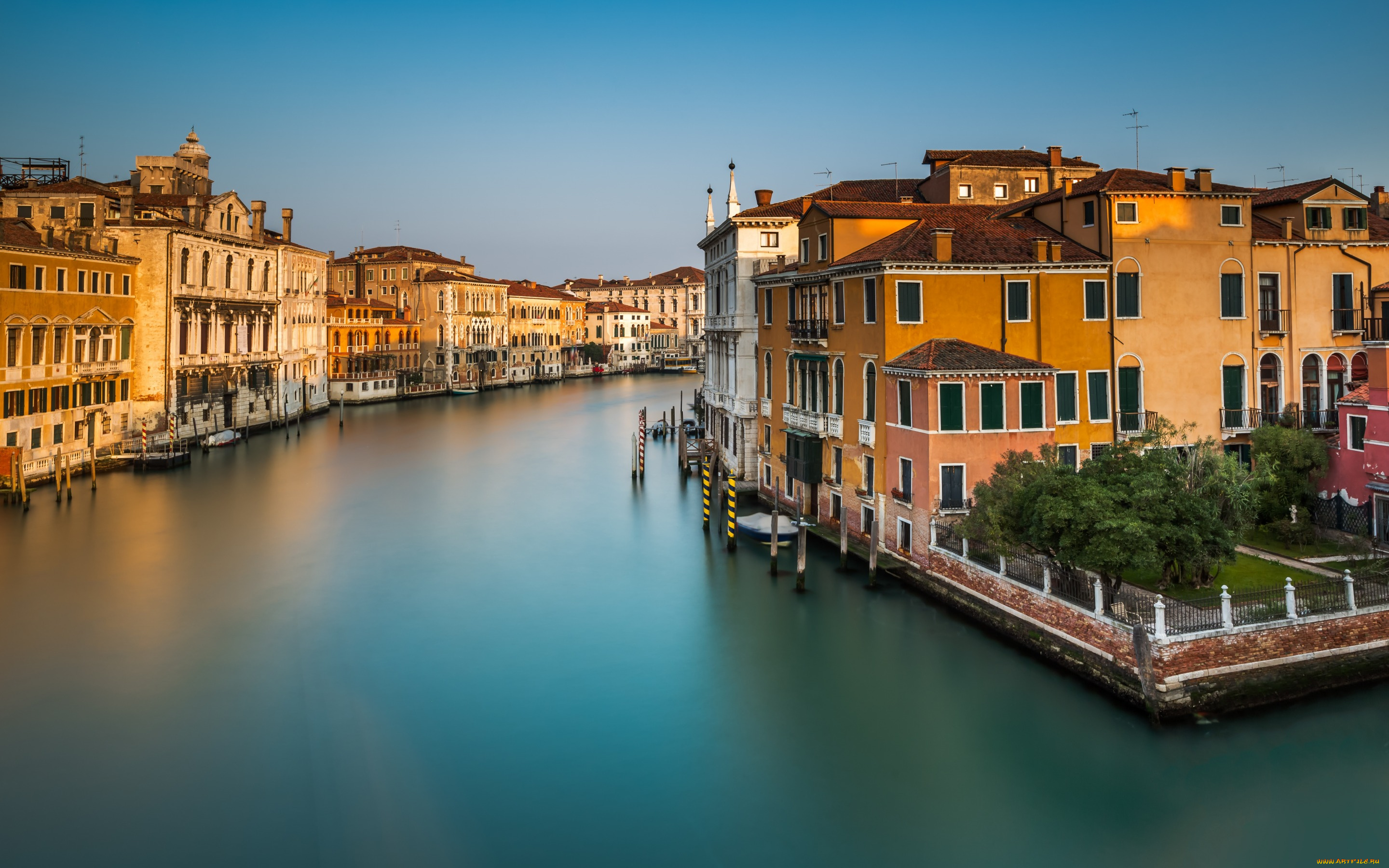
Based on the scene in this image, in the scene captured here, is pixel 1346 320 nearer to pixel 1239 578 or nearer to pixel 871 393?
pixel 1239 578

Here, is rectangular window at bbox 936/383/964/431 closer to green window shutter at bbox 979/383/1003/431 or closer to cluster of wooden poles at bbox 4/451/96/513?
green window shutter at bbox 979/383/1003/431

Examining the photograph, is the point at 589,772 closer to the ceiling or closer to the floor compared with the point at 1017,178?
closer to the floor

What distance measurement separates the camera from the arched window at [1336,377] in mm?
14219

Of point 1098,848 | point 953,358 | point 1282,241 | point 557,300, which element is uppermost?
point 557,300

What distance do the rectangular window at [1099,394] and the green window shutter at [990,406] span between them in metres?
2.49

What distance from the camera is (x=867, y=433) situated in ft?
42.5

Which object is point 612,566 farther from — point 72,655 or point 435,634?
point 72,655

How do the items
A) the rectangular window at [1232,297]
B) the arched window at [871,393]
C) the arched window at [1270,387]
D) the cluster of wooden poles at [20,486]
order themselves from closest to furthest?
the arched window at [871,393] < the rectangular window at [1232,297] < the arched window at [1270,387] < the cluster of wooden poles at [20,486]

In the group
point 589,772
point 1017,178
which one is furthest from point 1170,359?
point 589,772

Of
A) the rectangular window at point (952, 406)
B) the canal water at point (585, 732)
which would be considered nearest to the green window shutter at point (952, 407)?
the rectangular window at point (952, 406)

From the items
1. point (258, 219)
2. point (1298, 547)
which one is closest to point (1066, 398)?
point (1298, 547)

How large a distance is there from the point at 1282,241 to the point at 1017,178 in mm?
6575

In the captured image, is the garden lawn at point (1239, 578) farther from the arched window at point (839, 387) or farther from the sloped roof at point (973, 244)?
the arched window at point (839, 387)

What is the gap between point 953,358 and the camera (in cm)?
1169
